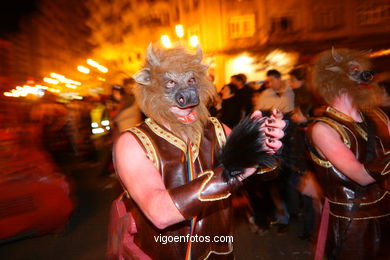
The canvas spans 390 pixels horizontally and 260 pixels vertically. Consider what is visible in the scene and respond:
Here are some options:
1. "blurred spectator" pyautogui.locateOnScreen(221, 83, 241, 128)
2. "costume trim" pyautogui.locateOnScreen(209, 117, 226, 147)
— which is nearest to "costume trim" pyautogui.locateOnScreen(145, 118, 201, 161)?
"costume trim" pyautogui.locateOnScreen(209, 117, 226, 147)

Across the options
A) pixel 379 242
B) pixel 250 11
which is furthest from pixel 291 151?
pixel 250 11

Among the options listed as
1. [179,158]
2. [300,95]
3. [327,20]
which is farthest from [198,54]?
[327,20]

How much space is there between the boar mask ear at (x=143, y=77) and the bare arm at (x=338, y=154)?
4.30 feet

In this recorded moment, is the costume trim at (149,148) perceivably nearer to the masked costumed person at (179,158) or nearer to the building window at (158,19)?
the masked costumed person at (179,158)

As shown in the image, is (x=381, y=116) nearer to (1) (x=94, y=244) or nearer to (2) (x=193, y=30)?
(1) (x=94, y=244)

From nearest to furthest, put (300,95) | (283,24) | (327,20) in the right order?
(300,95)
(327,20)
(283,24)

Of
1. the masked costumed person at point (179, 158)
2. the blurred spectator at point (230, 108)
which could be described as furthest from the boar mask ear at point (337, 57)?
the blurred spectator at point (230, 108)

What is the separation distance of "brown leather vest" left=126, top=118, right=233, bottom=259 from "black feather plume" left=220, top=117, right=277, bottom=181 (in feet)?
0.78

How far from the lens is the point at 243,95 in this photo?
5.40 meters

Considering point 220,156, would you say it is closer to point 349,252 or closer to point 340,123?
point 340,123

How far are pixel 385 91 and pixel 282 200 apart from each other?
7.46 feet

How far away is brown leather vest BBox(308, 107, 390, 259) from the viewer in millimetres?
2184

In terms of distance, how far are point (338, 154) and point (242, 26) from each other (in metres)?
17.4

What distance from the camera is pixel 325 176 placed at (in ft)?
7.64
